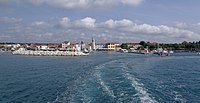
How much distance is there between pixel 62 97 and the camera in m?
21.6

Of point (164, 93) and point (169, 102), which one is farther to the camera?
point (164, 93)

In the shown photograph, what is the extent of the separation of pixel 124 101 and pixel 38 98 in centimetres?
683

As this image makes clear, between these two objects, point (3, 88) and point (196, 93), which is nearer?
point (196, 93)

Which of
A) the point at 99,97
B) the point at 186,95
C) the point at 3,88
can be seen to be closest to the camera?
the point at 99,97

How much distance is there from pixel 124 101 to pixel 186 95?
631 centimetres

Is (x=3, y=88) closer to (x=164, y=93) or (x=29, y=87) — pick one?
(x=29, y=87)

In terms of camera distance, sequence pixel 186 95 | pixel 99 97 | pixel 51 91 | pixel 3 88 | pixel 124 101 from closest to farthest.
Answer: pixel 124 101 → pixel 99 97 → pixel 186 95 → pixel 51 91 → pixel 3 88

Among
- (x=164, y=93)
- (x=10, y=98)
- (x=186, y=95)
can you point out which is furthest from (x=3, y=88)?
(x=186, y=95)

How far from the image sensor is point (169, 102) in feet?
65.9

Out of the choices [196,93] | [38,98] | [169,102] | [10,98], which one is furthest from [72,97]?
[196,93]

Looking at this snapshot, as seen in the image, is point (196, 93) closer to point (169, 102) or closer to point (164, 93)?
point (164, 93)

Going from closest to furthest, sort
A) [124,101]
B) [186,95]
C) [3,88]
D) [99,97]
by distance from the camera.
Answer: [124,101], [99,97], [186,95], [3,88]

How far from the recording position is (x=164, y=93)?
2323 centimetres

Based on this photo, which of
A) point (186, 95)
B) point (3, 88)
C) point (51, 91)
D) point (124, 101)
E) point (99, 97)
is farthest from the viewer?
point (3, 88)
